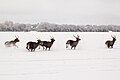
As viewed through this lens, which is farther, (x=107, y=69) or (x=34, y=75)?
(x=107, y=69)

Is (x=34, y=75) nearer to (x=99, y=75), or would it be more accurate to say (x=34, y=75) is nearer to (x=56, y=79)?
(x=56, y=79)

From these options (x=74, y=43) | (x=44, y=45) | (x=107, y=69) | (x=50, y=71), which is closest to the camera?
(x=50, y=71)

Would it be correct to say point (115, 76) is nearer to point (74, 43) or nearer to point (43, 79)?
point (43, 79)

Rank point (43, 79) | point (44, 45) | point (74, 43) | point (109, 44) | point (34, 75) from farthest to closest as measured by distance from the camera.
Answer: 1. point (109, 44)
2. point (74, 43)
3. point (44, 45)
4. point (34, 75)
5. point (43, 79)

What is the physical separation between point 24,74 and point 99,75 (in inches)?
104

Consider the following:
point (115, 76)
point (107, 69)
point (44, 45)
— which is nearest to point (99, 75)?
point (115, 76)

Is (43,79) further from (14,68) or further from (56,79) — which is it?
(14,68)

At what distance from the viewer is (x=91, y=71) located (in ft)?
29.0

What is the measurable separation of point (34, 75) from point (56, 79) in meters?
0.89

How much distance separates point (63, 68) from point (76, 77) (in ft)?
5.18

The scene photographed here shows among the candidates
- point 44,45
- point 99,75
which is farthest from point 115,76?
point 44,45

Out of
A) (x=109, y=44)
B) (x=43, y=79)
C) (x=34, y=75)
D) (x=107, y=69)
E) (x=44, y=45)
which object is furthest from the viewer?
(x=109, y=44)

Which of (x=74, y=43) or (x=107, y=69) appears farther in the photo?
(x=74, y=43)

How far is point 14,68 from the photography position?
9.15 meters
